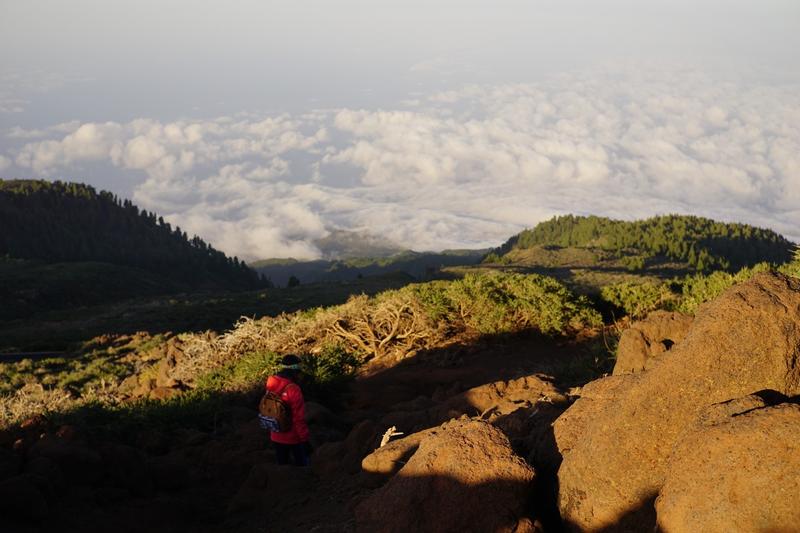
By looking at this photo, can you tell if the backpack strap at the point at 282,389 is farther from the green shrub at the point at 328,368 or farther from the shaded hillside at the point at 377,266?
the shaded hillside at the point at 377,266

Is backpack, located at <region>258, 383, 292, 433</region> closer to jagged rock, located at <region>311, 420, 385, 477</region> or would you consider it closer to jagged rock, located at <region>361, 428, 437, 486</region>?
jagged rock, located at <region>311, 420, 385, 477</region>

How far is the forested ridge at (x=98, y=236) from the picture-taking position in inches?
3504

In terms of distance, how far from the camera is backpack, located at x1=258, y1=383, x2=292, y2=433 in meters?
9.02

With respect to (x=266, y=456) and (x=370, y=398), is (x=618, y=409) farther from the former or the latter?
(x=370, y=398)

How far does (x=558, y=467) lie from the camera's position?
5457 millimetres

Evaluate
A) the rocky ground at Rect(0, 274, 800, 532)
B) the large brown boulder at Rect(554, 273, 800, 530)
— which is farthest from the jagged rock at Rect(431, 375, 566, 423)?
the large brown boulder at Rect(554, 273, 800, 530)

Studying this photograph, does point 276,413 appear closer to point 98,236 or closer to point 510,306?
point 510,306

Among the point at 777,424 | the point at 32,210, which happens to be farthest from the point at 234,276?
the point at 777,424

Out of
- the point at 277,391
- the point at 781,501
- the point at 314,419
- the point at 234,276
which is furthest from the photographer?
the point at 234,276

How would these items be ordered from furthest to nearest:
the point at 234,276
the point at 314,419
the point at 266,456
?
the point at 234,276, the point at 314,419, the point at 266,456

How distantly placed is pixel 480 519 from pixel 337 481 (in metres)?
2.81

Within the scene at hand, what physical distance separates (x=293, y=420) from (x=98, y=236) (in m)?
99.2

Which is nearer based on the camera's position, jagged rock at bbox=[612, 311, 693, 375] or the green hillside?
jagged rock at bbox=[612, 311, 693, 375]

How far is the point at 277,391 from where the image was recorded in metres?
9.15
